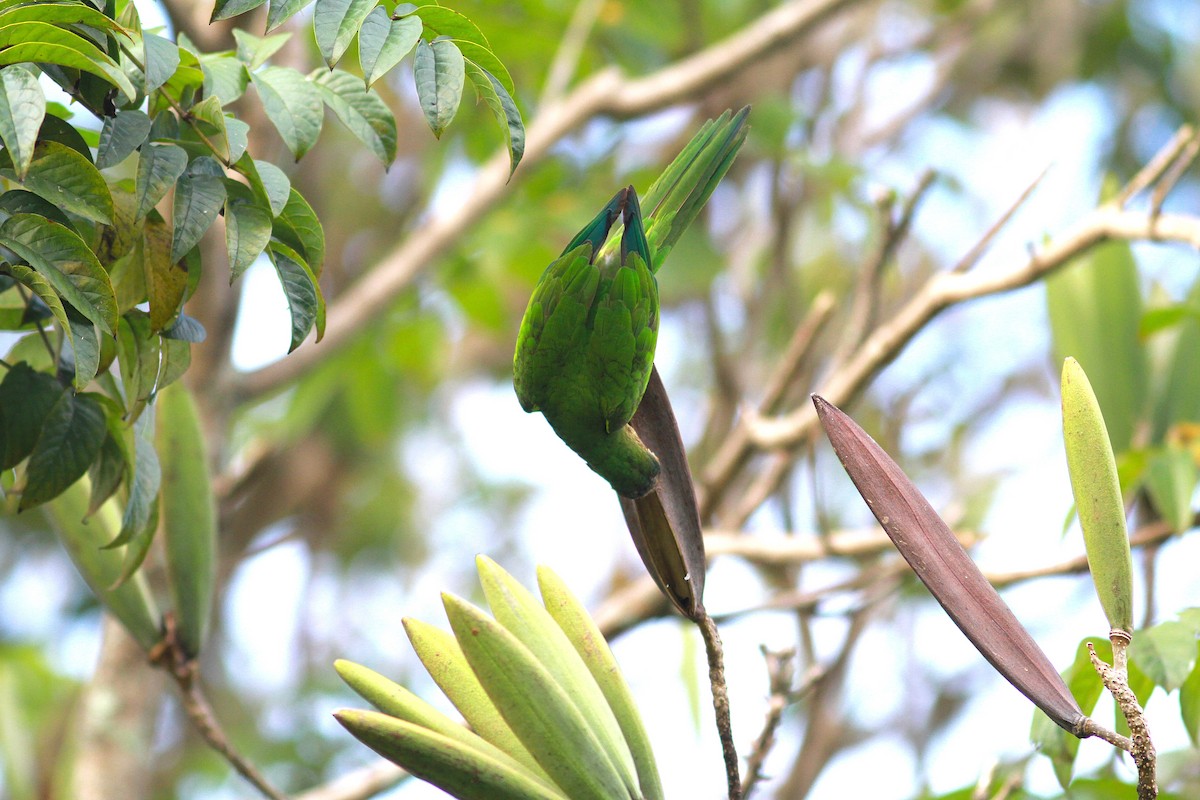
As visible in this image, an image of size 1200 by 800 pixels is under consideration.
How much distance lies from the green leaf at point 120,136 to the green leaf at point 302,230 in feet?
0.45

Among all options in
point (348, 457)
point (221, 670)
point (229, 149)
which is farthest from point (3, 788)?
point (229, 149)

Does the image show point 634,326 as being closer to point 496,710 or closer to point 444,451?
point 496,710

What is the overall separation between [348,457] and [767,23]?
2.47 m

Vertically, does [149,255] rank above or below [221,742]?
above

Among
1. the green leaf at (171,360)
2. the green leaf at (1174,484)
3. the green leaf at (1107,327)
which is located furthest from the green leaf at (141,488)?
the green leaf at (1107,327)

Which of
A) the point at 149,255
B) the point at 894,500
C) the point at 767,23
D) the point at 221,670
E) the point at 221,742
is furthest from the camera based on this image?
the point at 221,670

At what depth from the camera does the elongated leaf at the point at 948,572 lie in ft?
2.62

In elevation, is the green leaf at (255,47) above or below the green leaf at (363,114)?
above

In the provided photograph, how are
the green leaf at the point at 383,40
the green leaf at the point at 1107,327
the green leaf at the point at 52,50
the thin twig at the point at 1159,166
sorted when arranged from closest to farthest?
the green leaf at the point at 52,50, the green leaf at the point at 383,40, the thin twig at the point at 1159,166, the green leaf at the point at 1107,327

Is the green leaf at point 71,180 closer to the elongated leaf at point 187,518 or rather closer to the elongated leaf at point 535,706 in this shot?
the elongated leaf at point 535,706

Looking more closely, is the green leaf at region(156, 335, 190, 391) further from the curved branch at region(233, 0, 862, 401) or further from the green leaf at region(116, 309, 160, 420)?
the curved branch at region(233, 0, 862, 401)

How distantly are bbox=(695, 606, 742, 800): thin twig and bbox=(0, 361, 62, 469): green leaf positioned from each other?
62 centimetres

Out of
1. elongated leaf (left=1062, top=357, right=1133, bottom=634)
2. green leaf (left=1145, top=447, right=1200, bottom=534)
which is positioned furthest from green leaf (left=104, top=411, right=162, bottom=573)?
green leaf (left=1145, top=447, right=1200, bottom=534)

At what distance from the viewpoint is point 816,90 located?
373 centimetres
